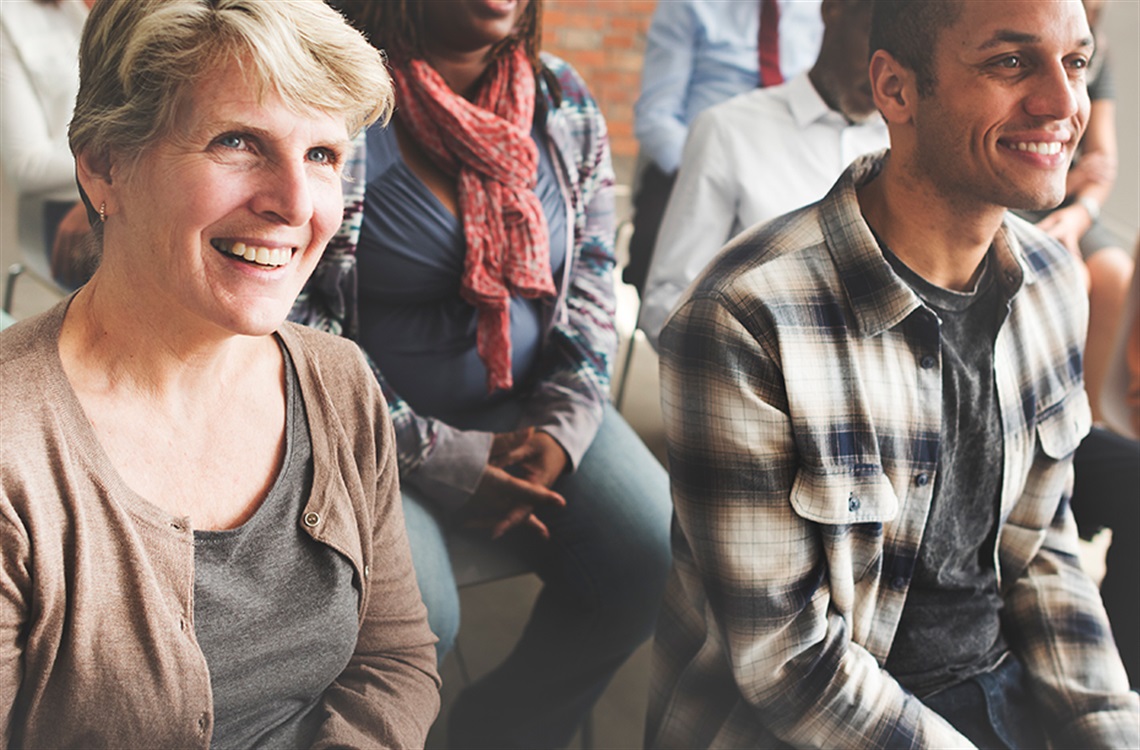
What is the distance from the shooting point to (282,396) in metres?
0.93

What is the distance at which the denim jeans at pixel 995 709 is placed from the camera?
1186 mm

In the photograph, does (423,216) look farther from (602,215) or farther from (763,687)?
(763,687)

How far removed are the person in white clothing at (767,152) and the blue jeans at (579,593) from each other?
9.2 inches

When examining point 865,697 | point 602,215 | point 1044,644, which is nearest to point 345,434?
point 865,697

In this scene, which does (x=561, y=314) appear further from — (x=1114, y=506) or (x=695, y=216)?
(x=1114, y=506)

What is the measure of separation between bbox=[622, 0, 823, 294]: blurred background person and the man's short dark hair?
0.61 meters

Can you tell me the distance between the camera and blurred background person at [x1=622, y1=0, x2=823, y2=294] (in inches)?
72.9

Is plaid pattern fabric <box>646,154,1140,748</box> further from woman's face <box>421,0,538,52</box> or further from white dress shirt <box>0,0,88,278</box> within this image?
white dress shirt <box>0,0,88,278</box>

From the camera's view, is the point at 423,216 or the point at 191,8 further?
the point at 423,216

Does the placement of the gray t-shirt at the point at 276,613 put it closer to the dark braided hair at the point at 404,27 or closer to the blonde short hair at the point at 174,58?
the blonde short hair at the point at 174,58

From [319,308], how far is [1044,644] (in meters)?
0.93

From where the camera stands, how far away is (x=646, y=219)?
212 cm

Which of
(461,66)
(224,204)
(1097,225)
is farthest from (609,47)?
(224,204)

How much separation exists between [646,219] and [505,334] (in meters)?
0.82
